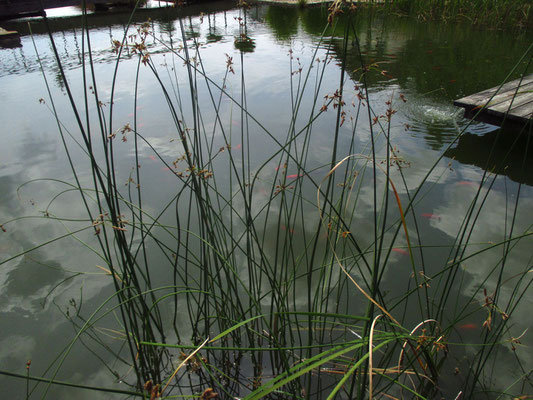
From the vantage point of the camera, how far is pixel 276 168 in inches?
106

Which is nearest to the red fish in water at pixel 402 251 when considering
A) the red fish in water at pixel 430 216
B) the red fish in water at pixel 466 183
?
the red fish in water at pixel 430 216

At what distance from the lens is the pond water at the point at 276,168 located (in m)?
1.49

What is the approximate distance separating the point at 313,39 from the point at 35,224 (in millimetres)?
5793

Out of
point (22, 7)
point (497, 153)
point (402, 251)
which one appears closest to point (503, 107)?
point (497, 153)

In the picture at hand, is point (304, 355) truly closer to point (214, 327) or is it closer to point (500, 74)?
point (214, 327)

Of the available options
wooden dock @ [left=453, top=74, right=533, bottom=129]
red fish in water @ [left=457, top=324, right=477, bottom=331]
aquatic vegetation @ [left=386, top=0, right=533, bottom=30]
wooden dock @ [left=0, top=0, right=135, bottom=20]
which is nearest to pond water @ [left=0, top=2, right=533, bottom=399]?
red fish in water @ [left=457, top=324, right=477, bottom=331]

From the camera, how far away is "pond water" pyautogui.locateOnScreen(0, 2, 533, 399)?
1.49m

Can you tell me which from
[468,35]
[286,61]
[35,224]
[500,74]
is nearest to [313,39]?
[286,61]

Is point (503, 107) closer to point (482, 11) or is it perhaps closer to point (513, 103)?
point (513, 103)

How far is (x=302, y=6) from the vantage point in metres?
10.4

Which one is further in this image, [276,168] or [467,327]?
[276,168]

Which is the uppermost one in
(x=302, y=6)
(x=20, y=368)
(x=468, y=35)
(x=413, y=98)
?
(x=302, y=6)

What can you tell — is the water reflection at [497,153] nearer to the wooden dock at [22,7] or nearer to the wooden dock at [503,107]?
the wooden dock at [503,107]

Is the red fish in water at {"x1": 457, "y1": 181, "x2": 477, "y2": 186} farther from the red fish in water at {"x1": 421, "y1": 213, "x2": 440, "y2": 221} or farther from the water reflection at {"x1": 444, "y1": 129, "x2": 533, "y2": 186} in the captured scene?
the red fish in water at {"x1": 421, "y1": 213, "x2": 440, "y2": 221}
